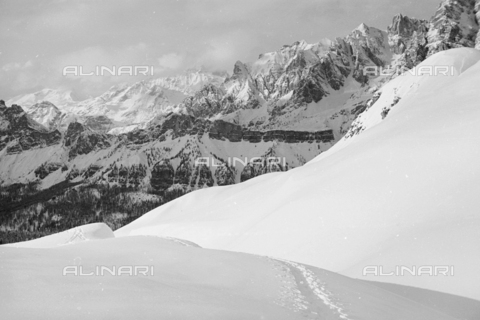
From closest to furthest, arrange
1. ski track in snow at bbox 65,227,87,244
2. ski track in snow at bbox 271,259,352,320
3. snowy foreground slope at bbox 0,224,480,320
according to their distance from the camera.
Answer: snowy foreground slope at bbox 0,224,480,320
ski track in snow at bbox 271,259,352,320
ski track in snow at bbox 65,227,87,244

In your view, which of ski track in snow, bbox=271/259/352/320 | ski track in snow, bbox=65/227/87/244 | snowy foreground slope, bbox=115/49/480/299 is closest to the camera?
ski track in snow, bbox=271/259/352/320

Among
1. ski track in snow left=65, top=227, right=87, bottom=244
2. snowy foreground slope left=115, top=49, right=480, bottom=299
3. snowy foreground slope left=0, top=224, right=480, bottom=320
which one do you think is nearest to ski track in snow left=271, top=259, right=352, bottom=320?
snowy foreground slope left=0, top=224, right=480, bottom=320

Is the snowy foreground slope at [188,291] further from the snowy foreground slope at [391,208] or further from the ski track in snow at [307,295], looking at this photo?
the snowy foreground slope at [391,208]

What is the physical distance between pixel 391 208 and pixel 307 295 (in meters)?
18.5

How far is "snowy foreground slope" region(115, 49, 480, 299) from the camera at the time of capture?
24.3 m

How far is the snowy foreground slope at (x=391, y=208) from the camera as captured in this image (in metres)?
24.3

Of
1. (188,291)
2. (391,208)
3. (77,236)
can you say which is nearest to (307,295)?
(188,291)

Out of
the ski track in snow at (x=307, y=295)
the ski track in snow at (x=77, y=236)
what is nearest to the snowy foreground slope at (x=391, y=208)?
the ski track in snow at (x=307, y=295)

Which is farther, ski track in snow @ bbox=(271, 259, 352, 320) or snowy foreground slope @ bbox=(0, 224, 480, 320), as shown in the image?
ski track in snow @ bbox=(271, 259, 352, 320)

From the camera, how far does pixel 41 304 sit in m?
10.1

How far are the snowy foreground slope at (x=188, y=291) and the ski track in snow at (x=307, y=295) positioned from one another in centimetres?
4

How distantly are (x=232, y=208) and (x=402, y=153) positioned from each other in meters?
26.6

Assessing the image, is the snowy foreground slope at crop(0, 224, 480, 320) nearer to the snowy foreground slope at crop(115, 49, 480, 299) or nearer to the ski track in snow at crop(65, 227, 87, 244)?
the snowy foreground slope at crop(115, 49, 480, 299)

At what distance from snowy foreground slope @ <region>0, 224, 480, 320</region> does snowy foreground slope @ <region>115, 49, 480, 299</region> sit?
3.50 m
